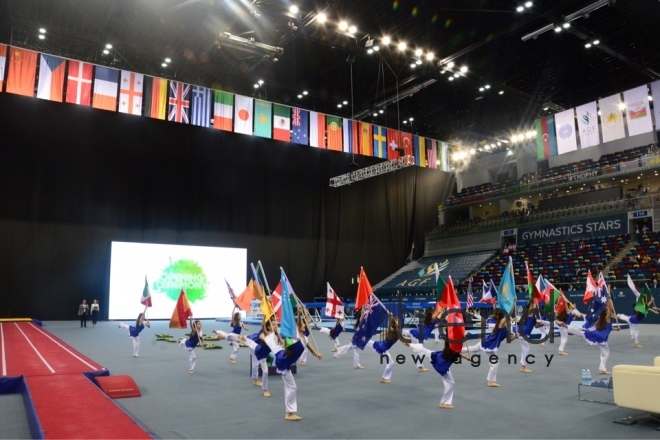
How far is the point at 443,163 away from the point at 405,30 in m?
15.7

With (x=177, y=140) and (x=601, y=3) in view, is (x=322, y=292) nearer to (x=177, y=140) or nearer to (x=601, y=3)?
(x=177, y=140)

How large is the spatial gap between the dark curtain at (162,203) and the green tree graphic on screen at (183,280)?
2.05 metres

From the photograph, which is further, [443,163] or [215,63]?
[443,163]

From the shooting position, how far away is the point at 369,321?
375 inches

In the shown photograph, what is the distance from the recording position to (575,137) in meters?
26.2

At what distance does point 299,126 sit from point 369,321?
19881mm

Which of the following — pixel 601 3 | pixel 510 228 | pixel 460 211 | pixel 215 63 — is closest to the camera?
pixel 601 3

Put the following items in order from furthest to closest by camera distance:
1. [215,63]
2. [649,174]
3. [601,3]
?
1. [649,174]
2. [215,63]
3. [601,3]

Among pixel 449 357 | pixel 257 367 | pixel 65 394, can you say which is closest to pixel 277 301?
pixel 257 367

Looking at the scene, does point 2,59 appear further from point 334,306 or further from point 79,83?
point 334,306

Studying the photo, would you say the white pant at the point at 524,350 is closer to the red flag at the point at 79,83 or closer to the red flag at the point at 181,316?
the red flag at the point at 181,316

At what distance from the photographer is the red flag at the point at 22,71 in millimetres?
20672

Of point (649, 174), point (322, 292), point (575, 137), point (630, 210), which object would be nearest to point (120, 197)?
point (322, 292)

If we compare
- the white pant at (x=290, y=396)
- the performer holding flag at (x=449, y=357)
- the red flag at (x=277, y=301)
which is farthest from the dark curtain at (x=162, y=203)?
the performer holding flag at (x=449, y=357)
